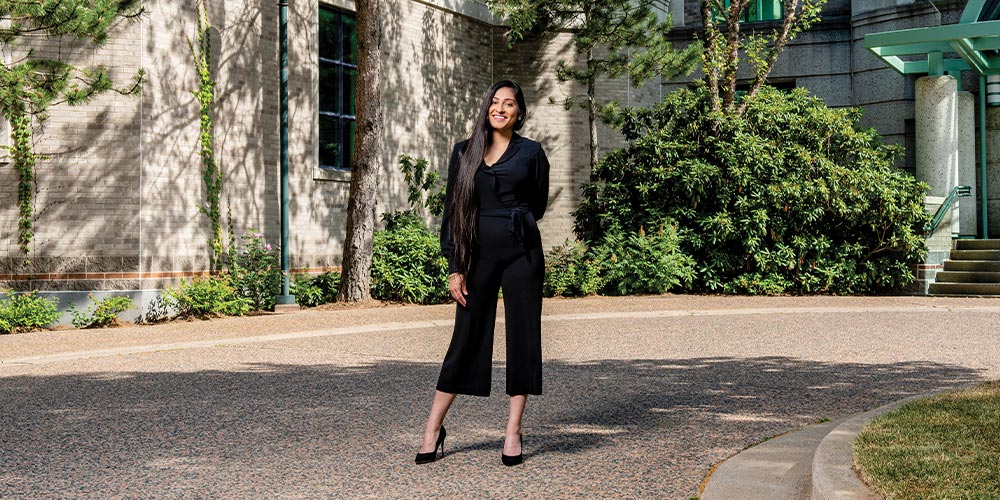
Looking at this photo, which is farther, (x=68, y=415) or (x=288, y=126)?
(x=288, y=126)

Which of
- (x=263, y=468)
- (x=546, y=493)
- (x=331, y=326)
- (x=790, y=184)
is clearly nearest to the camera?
(x=546, y=493)

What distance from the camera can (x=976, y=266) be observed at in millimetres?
18438

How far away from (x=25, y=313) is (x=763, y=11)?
19288 mm

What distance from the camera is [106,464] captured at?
208 inches

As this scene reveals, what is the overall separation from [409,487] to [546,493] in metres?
0.63

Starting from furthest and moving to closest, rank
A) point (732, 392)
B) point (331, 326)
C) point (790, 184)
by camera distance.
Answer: point (790, 184)
point (331, 326)
point (732, 392)

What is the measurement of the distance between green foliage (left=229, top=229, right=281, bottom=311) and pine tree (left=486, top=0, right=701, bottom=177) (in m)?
7.33

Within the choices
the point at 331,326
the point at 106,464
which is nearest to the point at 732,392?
the point at 106,464

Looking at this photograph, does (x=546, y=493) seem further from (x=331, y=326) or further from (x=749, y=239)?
(x=749, y=239)

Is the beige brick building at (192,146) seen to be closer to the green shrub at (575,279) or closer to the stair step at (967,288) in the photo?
the green shrub at (575,279)

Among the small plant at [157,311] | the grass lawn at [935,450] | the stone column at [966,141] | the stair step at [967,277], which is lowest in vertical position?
the grass lawn at [935,450]

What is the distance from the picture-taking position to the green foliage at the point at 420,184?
19562 millimetres

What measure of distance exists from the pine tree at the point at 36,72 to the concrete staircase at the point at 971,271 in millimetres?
13428

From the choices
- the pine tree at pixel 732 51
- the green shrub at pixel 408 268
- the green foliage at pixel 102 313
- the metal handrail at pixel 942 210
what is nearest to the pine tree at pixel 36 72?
the green foliage at pixel 102 313
